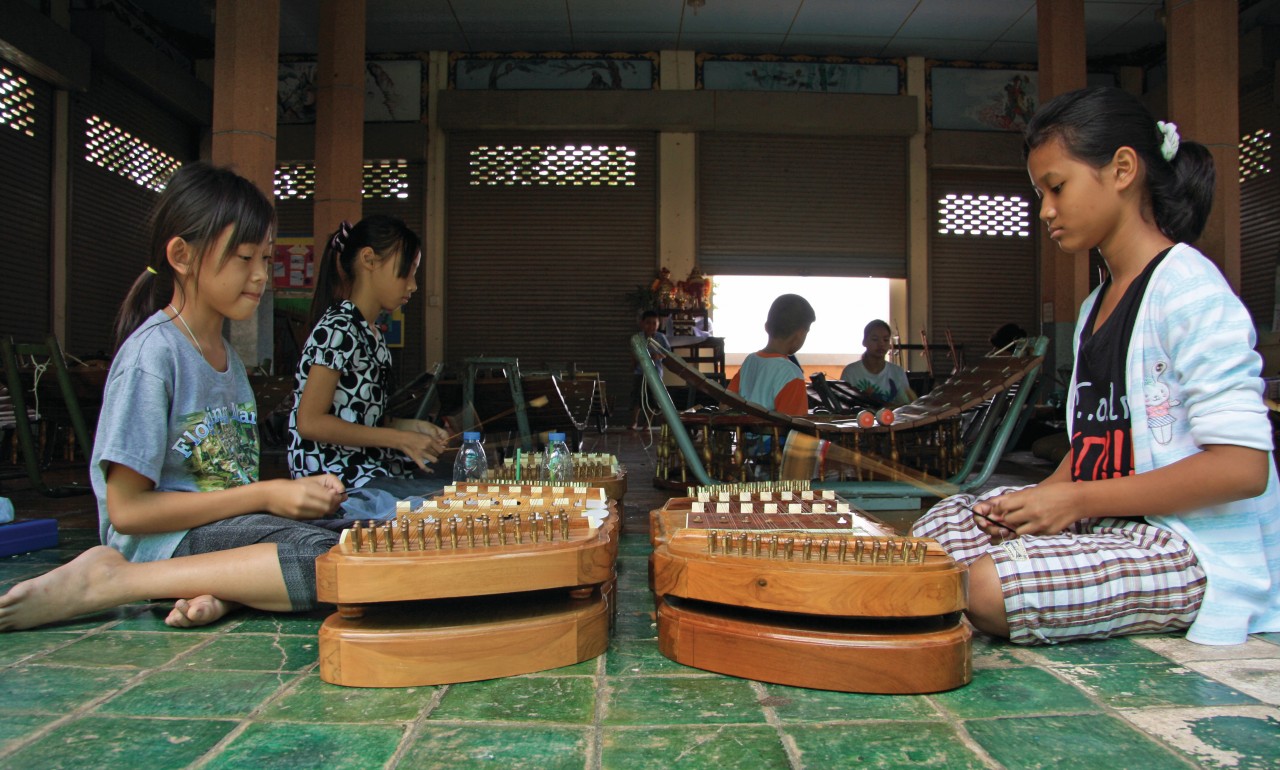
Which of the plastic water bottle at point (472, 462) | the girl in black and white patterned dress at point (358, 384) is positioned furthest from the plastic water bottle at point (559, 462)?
the girl in black and white patterned dress at point (358, 384)

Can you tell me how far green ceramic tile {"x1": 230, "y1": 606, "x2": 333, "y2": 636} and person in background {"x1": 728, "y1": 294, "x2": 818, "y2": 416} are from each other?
310 centimetres

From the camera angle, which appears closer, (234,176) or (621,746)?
(621,746)

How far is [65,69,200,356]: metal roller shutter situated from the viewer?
10.2m

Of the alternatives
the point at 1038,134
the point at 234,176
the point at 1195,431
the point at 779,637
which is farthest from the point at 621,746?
the point at 234,176

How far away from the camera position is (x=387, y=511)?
109 inches

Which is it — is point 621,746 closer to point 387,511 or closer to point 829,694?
point 829,694

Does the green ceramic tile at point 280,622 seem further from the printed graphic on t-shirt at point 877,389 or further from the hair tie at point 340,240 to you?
the printed graphic on t-shirt at point 877,389

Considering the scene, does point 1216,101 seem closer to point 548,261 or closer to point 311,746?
point 311,746

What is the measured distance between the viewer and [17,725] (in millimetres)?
1563

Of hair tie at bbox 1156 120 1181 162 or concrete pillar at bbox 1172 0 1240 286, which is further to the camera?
concrete pillar at bbox 1172 0 1240 286

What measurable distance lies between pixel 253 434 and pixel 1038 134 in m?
2.48

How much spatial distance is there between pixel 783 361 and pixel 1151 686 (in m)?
3.48

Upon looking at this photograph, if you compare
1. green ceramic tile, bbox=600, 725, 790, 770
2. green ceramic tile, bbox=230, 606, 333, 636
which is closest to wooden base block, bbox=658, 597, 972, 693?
green ceramic tile, bbox=600, 725, 790, 770

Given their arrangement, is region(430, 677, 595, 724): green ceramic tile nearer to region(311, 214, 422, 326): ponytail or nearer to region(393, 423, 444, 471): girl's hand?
region(393, 423, 444, 471): girl's hand
